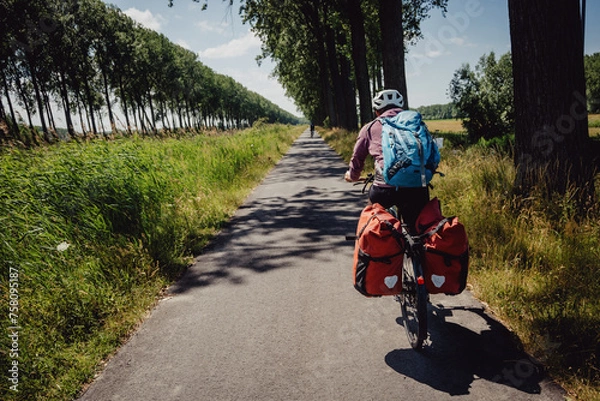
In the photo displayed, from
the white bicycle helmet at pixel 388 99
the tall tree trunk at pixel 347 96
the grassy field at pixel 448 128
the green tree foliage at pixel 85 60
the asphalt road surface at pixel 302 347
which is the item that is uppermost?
the green tree foliage at pixel 85 60

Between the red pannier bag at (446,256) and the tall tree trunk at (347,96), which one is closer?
the red pannier bag at (446,256)

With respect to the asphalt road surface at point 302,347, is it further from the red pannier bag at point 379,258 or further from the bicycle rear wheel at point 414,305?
the red pannier bag at point 379,258

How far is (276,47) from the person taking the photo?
84.8 feet

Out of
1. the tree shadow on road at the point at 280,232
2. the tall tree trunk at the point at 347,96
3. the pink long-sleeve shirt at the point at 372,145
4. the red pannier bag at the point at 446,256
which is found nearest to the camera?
the red pannier bag at the point at 446,256

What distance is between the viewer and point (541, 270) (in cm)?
346

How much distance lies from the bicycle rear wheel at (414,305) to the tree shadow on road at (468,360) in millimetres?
162

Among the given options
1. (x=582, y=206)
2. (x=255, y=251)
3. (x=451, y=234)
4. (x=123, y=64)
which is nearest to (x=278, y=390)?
(x=451, y=234)

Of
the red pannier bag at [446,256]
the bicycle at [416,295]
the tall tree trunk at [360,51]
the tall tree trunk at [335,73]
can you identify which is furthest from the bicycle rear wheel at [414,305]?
the tall tree trunk at [335,73]

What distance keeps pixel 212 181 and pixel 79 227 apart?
4462 millimetres

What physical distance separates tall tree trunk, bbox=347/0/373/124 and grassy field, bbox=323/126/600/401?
12.4 m

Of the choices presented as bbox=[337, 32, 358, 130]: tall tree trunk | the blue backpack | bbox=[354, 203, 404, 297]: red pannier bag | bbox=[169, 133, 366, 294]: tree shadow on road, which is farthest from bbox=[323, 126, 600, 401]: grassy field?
bbox=[337, 32, 358, 130]: tall tree trunk

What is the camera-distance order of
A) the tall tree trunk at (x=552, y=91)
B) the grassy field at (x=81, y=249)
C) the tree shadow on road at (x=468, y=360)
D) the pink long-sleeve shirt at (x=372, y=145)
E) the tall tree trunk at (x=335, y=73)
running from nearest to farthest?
the tree shadow on road at (x=468, y=360)
the grassy field at (x=81, y=249)
the pink long-sleeve shirt at (x=372, y=145)
the tall tree trunk at (x=552, y=91)
the tall tree trunk at (x=335, y=73)

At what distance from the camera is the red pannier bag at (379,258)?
8.29ft

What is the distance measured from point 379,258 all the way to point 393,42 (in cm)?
828
